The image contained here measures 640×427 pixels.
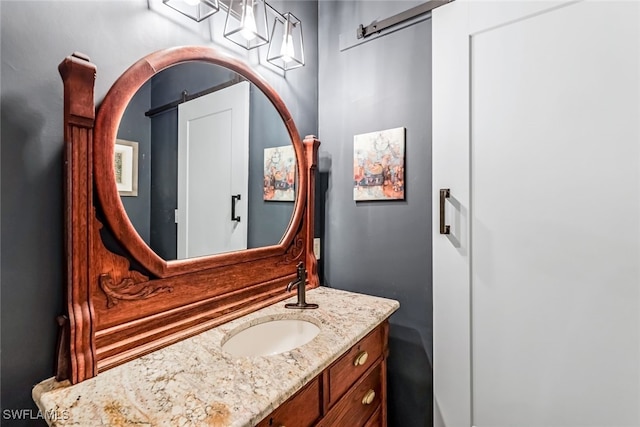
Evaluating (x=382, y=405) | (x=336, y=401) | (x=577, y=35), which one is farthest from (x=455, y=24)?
(x=382, y=405)

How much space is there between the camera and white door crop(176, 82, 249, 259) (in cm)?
100

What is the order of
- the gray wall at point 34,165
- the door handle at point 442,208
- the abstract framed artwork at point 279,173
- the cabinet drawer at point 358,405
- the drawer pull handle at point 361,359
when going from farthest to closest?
the abstract framed artwork at point 279,173 < the door handle at point 442,208 < the drawer pull handle at point 361,359 < the cabinet drawer at point 358,405 < the gray wall at point 34,165

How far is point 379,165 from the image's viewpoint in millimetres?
1416

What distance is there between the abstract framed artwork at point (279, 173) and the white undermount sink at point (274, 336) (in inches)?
21.3

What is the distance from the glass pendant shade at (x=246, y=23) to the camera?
1067 mm

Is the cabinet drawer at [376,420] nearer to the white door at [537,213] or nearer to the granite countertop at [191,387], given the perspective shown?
the white door at [537,213]

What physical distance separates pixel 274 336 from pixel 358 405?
1.24 ft

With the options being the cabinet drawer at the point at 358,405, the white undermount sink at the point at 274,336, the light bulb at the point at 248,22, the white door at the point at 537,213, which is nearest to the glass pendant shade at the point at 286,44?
the light bulb at the point at 248,22

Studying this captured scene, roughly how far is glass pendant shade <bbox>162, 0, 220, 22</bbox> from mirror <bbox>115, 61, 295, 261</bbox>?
6.2 inches

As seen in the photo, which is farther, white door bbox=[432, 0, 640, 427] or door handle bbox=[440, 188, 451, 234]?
door handle bbox=[440, 188, 451, 234]

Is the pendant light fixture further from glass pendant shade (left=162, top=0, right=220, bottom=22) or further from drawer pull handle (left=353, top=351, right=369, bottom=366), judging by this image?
drawer pull handle (left=353, top=351, right=369, bottom=366)

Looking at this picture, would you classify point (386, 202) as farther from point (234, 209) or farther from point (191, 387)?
point (191, 387)

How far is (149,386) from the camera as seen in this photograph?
665 millimetres

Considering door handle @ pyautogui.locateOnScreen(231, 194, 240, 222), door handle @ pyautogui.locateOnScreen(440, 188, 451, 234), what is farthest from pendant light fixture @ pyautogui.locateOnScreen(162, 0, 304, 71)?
door handle @ pyautogui.locateOnScreen(440, 188, 451, 234)
